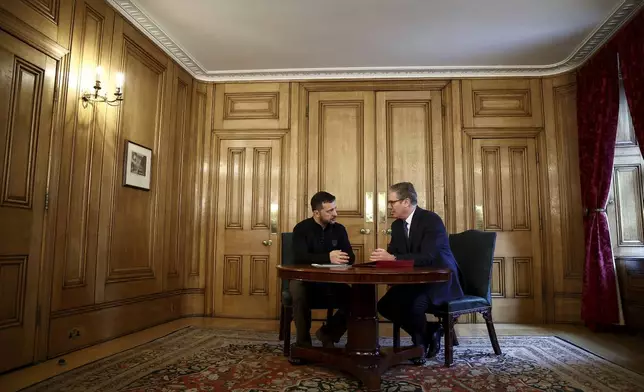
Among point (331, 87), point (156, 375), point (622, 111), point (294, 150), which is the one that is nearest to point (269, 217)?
point (294, 150)

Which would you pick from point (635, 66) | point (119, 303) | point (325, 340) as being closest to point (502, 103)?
point (635, 66)

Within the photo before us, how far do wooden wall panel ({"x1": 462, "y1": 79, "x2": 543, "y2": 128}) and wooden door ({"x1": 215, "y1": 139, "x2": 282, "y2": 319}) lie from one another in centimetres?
230

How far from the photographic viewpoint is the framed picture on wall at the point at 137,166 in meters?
3.96

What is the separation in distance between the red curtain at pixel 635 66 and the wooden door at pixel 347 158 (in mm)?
2476

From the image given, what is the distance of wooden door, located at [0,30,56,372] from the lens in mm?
2779

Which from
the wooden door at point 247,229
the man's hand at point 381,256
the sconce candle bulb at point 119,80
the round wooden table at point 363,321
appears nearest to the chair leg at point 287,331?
the round wooden table at point 363,321

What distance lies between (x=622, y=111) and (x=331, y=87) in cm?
307

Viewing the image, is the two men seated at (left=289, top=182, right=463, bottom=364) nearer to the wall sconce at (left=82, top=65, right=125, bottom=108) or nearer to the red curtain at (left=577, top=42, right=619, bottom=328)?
the wall sconce at (left=82, top=65, right=125, bottom=108)

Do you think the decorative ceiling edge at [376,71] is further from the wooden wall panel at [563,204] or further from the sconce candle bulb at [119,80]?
the sconce candle bulb at [119,80]

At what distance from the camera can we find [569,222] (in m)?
4.89

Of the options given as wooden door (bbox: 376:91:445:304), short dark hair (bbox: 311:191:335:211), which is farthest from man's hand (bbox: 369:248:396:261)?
wooden door (bbox: 376:91:445:304)

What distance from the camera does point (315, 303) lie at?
318 cm

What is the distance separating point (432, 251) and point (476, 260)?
25.8 inches

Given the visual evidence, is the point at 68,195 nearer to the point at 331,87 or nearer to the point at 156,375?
the point at 156,375
